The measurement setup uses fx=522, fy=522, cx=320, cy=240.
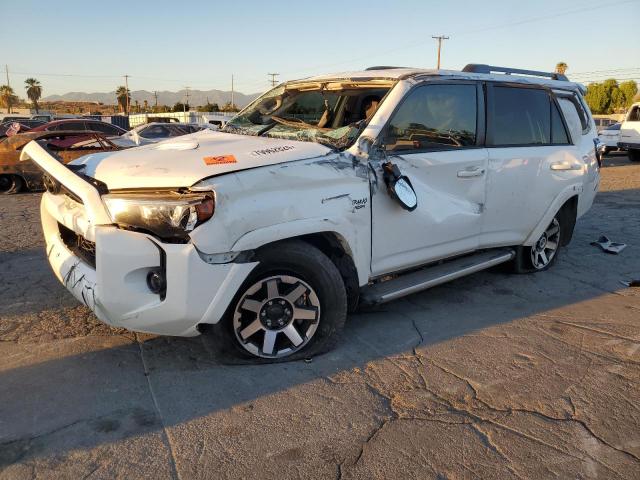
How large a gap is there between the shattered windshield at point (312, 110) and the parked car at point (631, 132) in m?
17.4

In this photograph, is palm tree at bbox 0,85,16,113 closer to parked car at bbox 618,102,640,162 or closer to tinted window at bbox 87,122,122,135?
tinted window at bbox 87,122,122,135

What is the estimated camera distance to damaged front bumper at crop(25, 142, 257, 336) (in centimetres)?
275

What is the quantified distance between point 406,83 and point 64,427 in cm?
302

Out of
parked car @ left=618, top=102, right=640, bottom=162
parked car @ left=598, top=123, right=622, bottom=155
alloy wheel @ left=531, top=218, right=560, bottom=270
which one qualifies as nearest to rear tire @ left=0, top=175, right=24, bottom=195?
alloy wheel @ left=531, top=218, right=560, bottom=270

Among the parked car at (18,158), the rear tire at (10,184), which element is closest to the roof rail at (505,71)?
the parked car at (18,158)

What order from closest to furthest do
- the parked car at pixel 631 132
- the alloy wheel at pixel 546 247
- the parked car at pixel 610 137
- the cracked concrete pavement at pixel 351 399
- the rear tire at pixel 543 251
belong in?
the cracked concrete pavement at pixel 351 399 → the rear tire at pixel 543 251 → the alloy wheel at pixel 546 247 → the parked car at pixel 631 132 → the parked car at pixel 610 137

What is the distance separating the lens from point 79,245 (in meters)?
3.35

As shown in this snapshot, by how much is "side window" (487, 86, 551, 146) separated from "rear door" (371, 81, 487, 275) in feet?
0.63

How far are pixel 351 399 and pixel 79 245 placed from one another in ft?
6.47

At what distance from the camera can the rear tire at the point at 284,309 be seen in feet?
10.0

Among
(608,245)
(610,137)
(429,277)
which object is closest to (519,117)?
(429,277)

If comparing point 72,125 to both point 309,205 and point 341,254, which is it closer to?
point 341,254

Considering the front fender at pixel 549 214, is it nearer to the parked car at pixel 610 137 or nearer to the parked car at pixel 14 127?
the parked car at pixel 14 127

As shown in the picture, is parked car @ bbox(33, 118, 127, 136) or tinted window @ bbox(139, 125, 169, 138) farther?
parked car @ bbox(33, 118, 127, 136)
